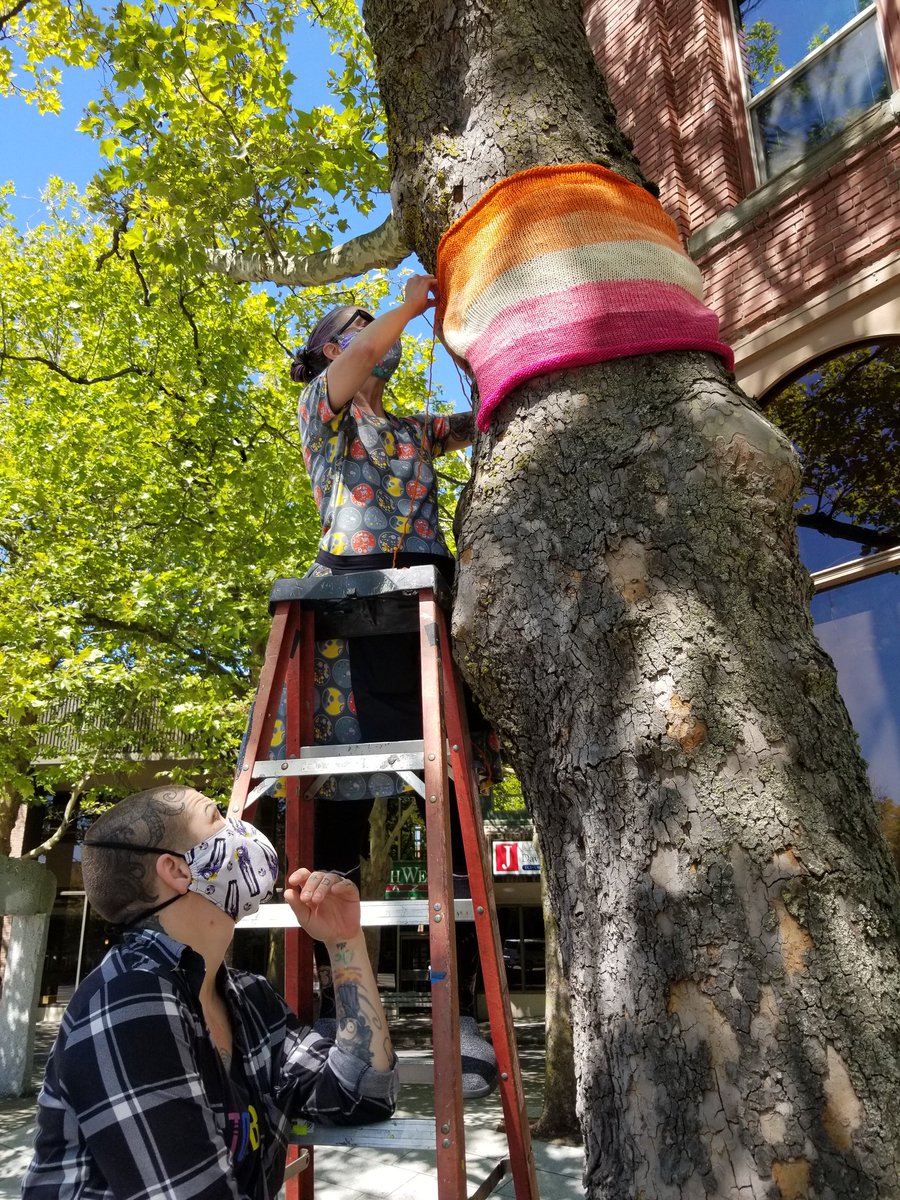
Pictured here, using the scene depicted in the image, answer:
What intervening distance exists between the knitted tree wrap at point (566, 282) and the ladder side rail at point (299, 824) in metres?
1.07

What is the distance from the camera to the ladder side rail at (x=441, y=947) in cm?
211

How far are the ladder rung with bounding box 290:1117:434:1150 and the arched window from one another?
4352 millimetres

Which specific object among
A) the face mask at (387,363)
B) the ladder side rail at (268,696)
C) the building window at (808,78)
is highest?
the building window at (808,78)

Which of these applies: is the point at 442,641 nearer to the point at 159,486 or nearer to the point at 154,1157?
the point at 154,1157

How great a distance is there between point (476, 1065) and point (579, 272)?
85.2 inches

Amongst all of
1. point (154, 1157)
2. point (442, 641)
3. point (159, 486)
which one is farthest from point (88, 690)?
point (154, 1157)

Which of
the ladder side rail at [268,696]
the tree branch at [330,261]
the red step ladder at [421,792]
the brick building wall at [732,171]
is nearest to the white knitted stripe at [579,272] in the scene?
the red step ladder at [421,792]

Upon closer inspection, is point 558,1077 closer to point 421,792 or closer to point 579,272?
point 421,792

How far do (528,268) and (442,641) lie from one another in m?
1.09

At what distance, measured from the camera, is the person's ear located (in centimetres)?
202

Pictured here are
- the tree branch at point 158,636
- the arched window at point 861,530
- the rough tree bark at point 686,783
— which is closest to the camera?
the rough tree bark at point 686,783

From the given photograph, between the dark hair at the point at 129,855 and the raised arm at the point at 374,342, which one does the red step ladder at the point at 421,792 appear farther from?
the raised arm at the point at 374,342

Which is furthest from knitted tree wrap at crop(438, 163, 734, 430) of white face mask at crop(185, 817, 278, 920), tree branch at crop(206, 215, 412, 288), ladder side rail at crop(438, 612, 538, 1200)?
tree branch at crop(206, 215, 412, 288)

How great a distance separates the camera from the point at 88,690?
1209 cm
